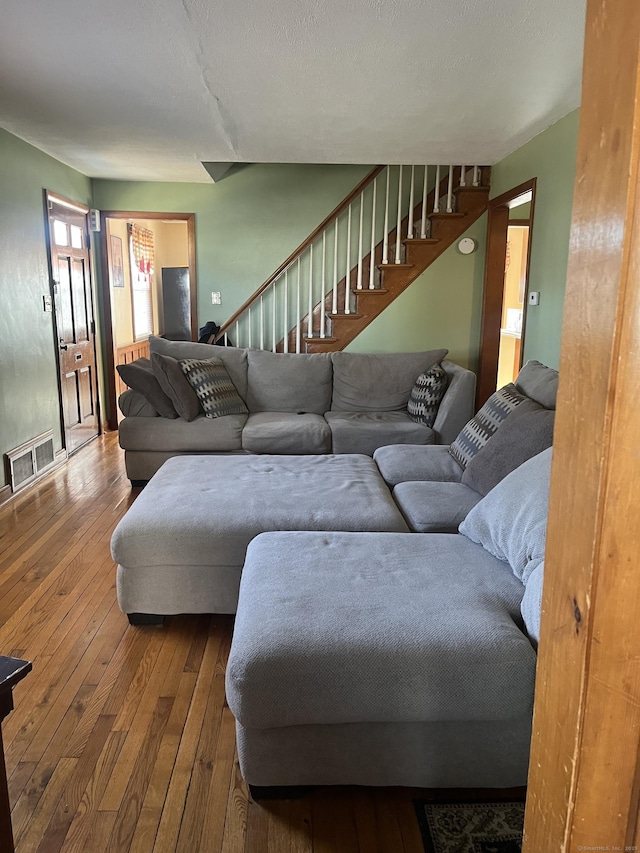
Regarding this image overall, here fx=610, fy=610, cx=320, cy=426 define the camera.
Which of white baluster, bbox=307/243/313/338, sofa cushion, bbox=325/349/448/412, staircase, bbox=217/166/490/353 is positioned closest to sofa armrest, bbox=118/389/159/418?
sofa cushion, bbox=325/349/448/412

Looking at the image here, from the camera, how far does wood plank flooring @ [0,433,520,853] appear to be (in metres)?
1.48

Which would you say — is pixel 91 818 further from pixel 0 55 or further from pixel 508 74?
pixel 508 74

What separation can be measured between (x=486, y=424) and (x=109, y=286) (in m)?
4.29

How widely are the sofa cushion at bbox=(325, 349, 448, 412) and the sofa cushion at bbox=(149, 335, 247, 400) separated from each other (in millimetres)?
711

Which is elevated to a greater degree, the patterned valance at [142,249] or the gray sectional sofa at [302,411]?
the patterned valance at [142,249]

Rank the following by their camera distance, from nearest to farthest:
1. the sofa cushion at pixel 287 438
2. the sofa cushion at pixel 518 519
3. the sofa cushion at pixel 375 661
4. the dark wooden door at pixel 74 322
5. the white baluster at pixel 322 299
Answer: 1. the sofa cushion at pixel 375 661
2. the sofa cushion at pixel 518 519
3. the sofa cushion at pixel 287 438
4. the dark wooden door at pixel 74 322
5. the white baluster at pixel 322 299

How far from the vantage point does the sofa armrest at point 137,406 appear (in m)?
4.18

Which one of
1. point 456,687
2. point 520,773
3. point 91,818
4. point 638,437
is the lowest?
point 91,818

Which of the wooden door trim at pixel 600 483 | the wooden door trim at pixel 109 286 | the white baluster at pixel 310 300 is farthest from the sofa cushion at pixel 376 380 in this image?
the wooden door trim at pixel 600 483

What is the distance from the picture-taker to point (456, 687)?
56.7 inches

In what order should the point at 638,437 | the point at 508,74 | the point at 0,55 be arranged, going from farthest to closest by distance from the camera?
the point at 508,74, the point at 0,55, the point at 638,437

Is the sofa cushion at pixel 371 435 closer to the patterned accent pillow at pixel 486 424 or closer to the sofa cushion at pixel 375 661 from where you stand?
the patterned accent pillow at pixel 486 424

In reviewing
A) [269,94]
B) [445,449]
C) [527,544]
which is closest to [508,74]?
[269,94]

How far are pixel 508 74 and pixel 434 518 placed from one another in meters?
2.13
